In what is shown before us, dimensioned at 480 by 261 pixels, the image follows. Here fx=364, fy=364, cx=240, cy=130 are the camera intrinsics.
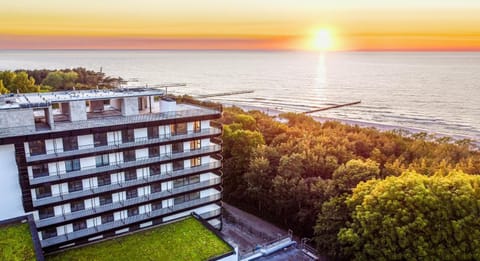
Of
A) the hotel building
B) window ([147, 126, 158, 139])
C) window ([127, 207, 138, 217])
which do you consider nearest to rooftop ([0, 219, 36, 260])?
the hotel building

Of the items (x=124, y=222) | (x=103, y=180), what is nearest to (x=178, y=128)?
(x=103, y=180)

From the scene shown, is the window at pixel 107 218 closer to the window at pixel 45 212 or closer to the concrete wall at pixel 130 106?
the window at pixel 45 212

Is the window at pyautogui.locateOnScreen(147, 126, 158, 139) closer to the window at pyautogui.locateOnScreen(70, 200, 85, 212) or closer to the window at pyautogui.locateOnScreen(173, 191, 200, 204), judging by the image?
the window at pyautogui.locateOnScreen(173, 191, 200, 204)

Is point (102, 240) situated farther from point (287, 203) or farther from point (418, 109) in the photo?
point (418, 109)

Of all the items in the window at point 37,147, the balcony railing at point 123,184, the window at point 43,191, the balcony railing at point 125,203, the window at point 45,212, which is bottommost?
the balcony railing at point 125,203

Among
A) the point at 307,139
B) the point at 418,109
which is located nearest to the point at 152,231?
the point at 307,139

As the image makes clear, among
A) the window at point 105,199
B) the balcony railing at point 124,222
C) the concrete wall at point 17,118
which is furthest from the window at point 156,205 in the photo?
the concrete wall at point 17,118
